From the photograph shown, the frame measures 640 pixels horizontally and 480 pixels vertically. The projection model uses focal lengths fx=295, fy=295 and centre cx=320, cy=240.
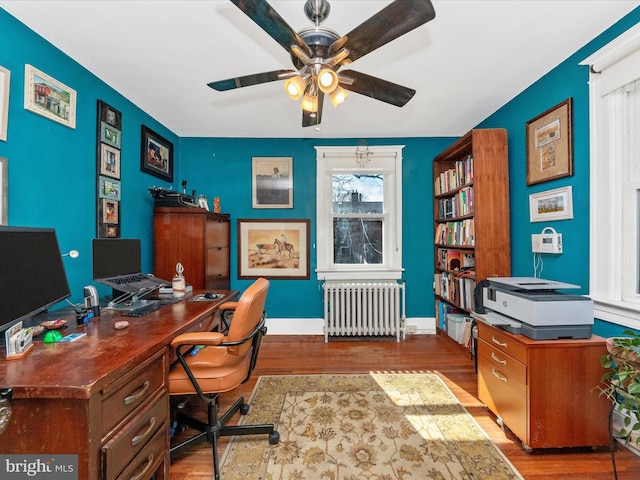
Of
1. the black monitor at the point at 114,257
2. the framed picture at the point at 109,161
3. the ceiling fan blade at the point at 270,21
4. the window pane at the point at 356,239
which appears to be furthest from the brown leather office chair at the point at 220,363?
the window pane at the point at 356,239

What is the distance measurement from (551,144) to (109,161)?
11.6 ft

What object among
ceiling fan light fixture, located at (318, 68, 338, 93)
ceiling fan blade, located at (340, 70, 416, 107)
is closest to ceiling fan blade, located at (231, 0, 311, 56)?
ceiling fan light fixture, located at (318, 68, 338, 93)

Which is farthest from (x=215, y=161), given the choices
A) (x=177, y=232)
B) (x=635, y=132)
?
(x=635, y=132)

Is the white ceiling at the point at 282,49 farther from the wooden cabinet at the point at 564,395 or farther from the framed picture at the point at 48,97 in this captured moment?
the wooden cabinet at the point at 564,395

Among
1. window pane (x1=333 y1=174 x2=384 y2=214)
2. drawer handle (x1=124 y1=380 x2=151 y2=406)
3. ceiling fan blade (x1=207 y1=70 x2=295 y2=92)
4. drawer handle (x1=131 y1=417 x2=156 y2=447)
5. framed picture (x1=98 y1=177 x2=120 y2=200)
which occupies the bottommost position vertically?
drawer handle (x1=131 y1=417 x2=156 y2=447)

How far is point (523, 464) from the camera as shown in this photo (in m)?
1.62

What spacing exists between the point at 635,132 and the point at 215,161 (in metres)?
3.78

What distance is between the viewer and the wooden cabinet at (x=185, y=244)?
286 centimetres

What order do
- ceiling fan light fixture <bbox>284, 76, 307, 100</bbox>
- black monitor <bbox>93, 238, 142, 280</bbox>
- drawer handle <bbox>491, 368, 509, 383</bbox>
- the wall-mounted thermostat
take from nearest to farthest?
ceiling fan light fixture <bbox>284, 76, 307, 100</bbox> < drawer handle <bbox>491, 368, 509, 383</bbox> < black monitor <bbox>93, 238, 142, 280</bbox> < the wall-mounted thermostat

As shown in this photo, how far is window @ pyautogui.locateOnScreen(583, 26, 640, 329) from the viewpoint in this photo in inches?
69.7

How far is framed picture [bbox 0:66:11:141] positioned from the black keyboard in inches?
46.4

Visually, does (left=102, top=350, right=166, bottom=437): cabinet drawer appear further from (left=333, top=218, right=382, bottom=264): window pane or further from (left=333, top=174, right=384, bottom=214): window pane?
(left=333, top=174, right=384, bottom=214): window pane

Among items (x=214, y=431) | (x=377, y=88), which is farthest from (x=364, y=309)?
(x=377, y=88)

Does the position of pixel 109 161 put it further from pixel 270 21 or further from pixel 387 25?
pixel 387 25
